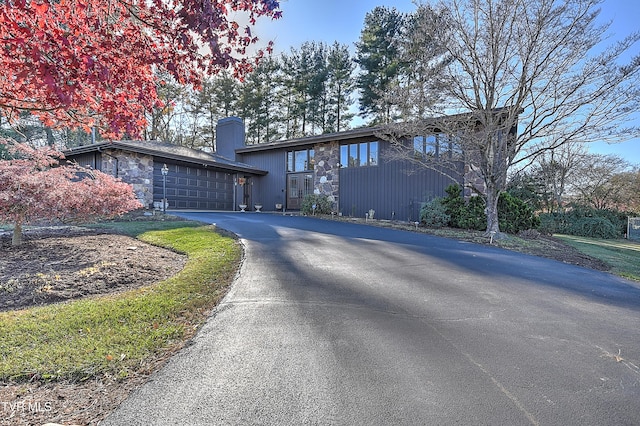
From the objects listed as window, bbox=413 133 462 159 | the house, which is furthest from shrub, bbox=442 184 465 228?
window, bbox=413 133 462 159

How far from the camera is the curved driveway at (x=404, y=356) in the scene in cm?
169

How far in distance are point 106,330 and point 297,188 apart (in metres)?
14.8

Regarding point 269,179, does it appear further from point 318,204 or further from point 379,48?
point 379,48

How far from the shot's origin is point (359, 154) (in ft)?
48.4

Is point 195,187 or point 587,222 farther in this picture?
point 195,187

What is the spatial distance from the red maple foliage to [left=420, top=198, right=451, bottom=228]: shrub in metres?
9.02

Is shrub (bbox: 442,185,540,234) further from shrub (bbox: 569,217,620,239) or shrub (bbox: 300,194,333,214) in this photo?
shrub (bbox: 569,217,620,239)

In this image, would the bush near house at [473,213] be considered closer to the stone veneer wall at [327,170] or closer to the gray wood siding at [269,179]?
the stone veneer wall at [327,170]

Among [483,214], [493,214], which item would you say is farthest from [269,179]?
[493,214]

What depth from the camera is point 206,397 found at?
179 centimetres

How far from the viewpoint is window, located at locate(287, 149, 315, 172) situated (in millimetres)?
16609

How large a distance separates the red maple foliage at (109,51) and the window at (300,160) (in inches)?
505

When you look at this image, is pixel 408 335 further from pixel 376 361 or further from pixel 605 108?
pixel 605 108

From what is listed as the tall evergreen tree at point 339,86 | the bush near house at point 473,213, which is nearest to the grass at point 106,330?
the bush near house at point 473,213
